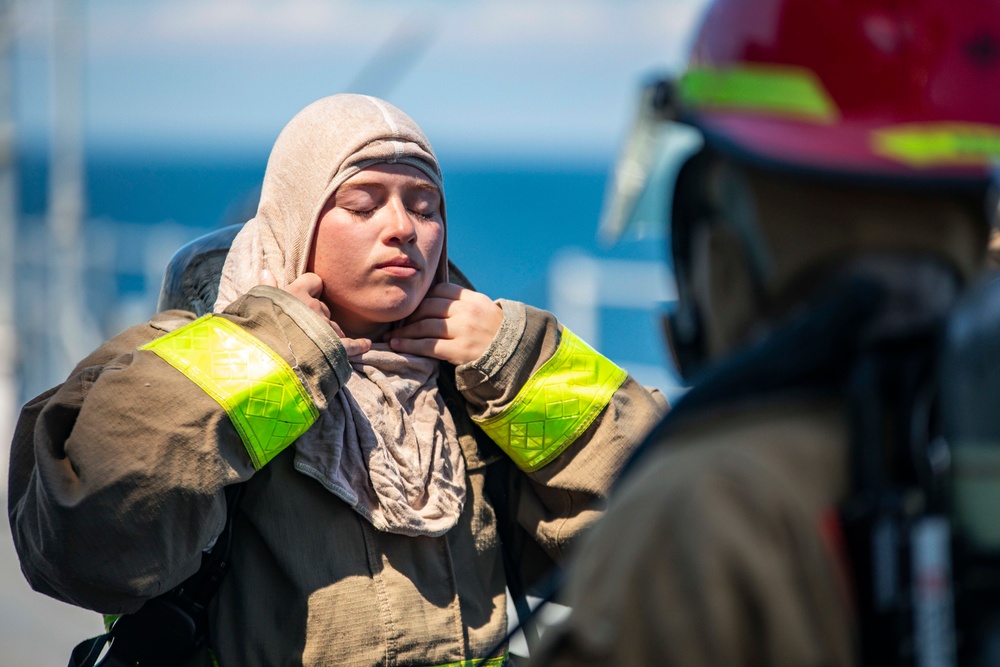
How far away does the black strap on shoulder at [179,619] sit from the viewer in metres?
2.19

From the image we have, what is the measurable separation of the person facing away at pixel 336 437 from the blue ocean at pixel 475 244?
373mm

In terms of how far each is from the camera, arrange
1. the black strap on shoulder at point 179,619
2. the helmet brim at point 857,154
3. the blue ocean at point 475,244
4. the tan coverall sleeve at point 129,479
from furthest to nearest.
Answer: the blue ocean at point 475,244, the black strap on shoulder at point 179,619, the tan coverall sleeve at point 129,479, the helmet brim at point 857,154

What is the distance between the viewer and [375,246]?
7.88 ft

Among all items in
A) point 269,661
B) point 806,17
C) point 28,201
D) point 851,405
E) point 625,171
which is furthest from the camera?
point 28,201

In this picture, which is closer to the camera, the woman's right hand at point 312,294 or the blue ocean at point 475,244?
the woman's right hand at point 312,294

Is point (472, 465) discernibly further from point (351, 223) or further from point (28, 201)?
point (28, 201)

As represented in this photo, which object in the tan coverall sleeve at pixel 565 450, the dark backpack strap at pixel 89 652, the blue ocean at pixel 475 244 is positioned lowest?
the blue ocean at pixel 475 244

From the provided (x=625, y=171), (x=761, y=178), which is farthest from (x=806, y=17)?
(x=625, y=171)

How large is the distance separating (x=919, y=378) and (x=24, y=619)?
599 cm

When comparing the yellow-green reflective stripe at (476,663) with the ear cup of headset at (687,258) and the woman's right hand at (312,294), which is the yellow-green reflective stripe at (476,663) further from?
the ear cup of headset at (687,258)

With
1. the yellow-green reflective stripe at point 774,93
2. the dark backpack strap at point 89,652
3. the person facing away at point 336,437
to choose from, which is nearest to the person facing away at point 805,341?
the yellow-green reflective stripe at point 774,93

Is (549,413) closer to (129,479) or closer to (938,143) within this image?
(129,479)

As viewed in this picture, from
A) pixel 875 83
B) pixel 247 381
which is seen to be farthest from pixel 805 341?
pixel 247 381

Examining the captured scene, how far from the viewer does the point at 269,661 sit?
2182 millimetres
